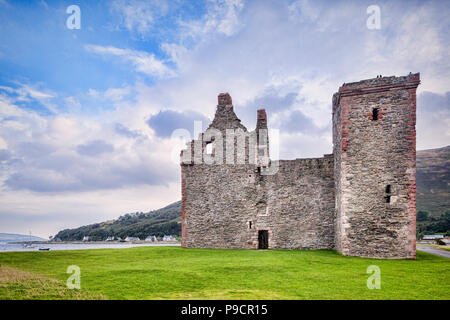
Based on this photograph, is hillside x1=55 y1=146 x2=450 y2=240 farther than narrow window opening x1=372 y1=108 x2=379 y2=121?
Yes

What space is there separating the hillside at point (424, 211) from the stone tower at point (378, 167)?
224ft

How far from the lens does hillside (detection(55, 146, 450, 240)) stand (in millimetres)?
92344

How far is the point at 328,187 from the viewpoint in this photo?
21641mm

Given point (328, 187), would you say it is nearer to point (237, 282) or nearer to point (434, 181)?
point (237, 282)

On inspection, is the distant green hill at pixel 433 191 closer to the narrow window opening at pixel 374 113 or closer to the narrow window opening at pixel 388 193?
the narrow window opening at pixel 388 193

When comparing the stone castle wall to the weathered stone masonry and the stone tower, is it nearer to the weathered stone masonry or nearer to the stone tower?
the weathered stone masonry

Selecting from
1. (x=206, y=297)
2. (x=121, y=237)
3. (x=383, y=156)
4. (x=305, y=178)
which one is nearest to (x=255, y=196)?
(x=305, y=178)

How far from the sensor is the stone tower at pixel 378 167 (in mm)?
17141

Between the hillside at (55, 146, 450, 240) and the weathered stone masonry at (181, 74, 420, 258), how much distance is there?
66.7 meters

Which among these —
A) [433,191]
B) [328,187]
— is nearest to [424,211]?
[433,191]

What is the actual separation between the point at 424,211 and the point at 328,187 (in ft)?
327

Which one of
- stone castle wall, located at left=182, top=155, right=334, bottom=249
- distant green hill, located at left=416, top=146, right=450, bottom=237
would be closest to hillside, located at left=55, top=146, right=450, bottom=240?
distant green hill, located at left=416, top=146, right=450, bottom=237
